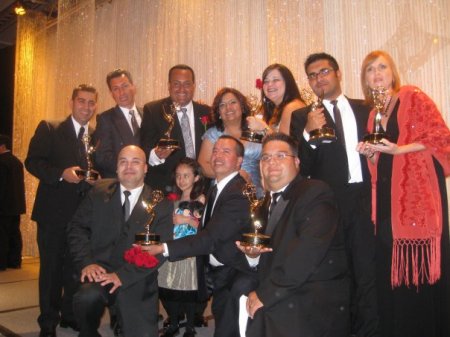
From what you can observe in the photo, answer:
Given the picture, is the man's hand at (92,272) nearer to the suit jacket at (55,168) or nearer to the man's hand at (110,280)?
the man's hand at (110,280)

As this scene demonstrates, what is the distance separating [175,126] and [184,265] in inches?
46.9

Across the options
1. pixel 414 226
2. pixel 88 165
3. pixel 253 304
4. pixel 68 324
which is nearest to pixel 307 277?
pixel 253 304

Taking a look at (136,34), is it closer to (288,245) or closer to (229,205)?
(229,205)

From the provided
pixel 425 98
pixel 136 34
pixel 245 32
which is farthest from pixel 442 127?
pixel 136 34

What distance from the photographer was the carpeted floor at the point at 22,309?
3.70 metres

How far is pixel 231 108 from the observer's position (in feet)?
11.6

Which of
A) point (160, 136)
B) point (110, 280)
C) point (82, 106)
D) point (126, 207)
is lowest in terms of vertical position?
point (110, 280)

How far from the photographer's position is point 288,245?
2.13 metres

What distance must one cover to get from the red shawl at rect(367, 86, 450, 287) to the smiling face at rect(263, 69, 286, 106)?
0.98 metres

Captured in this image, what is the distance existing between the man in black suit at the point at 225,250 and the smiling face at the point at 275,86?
796mm

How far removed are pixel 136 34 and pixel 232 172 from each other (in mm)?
4936

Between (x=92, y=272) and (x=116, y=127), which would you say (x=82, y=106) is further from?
(x=92, y=272)

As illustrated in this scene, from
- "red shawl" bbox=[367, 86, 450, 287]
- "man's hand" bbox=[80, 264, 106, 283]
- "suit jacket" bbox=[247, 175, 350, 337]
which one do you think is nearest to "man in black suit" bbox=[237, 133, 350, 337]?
"suit jacket" bbox=[247, 175, 350, 337]

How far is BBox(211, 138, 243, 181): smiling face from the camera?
2.99 metres
